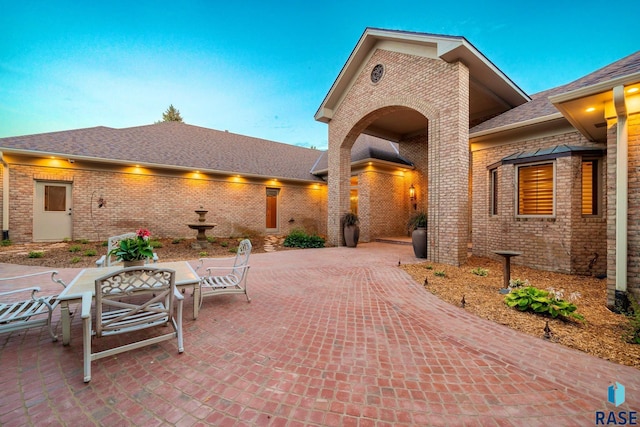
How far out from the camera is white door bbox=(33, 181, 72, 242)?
9961mm

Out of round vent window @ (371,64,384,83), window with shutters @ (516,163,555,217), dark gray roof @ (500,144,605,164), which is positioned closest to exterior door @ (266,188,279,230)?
round vent window @ (371,64,384,83)

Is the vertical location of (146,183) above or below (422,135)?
below

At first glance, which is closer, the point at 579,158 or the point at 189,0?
the point at 579,158

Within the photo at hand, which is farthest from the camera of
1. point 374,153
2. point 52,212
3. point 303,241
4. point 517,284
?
point 374,153

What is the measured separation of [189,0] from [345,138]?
31.2ft

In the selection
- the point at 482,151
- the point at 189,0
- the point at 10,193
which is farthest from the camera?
the point at 189,0

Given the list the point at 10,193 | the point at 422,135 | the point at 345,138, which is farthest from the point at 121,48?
the point at 422,135

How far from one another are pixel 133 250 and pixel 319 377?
2985 millimetres

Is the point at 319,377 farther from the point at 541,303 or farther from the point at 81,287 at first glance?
the point at 541,303

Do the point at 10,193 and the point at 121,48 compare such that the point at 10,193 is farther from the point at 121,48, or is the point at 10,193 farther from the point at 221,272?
the point at 221,272

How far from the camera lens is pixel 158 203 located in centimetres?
1211

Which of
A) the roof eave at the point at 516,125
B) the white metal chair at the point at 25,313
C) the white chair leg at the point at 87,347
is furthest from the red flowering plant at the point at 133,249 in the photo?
the roof eave at the point at 516,125

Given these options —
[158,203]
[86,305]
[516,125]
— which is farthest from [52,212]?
[516,125]

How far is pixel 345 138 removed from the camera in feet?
36.0
